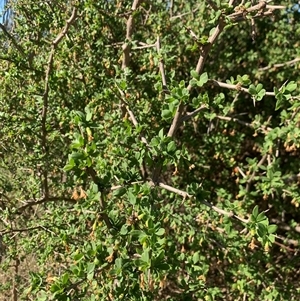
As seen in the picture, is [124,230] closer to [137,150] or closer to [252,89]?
[137,150]

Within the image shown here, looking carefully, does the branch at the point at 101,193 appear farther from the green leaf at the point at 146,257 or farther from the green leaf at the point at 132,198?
the green leaf at the point at 146,257

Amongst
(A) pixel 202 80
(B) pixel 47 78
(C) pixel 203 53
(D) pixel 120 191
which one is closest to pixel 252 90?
(A) pixel 202 80

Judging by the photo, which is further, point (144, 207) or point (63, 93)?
point (63, 93)

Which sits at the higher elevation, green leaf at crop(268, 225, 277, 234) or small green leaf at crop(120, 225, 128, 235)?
green leaf at crop(268, 225, 277, 234)

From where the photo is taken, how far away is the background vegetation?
64.9 inches

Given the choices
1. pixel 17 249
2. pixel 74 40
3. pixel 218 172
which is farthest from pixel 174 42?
pixel 17 249

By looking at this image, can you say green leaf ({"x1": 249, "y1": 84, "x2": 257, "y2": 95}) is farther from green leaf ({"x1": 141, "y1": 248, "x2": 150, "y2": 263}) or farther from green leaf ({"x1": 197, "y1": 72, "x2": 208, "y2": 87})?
green leaf ({"x1": 141, "y1": 248, "x2": 150, "y2": 263})

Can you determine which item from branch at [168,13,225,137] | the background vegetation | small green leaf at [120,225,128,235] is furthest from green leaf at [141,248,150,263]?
branch at [168,13,225,137]

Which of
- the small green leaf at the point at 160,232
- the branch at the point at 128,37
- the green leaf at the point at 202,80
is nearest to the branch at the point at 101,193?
the small green leaf at the point at 160,232

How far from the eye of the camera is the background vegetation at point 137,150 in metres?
1.65

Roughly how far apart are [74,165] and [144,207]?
34 centimetres

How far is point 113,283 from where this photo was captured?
5.75 ft

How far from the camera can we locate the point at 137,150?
1.83 meters

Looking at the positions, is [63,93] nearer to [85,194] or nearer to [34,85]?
[34,85]
